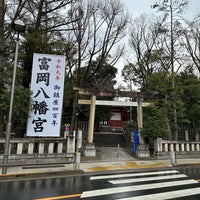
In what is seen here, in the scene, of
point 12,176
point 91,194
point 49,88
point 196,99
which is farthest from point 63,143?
point 196,99

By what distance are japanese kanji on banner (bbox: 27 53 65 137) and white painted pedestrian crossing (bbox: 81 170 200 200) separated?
12.5 ft

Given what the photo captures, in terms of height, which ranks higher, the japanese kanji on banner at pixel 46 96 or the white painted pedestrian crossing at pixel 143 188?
the japanese kanji on banner at pixel 46 96

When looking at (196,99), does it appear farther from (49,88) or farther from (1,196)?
(1,196)

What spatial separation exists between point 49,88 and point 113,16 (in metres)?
12.1

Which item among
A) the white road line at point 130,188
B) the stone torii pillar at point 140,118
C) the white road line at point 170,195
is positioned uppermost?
the stone torii pillar at point 140,118

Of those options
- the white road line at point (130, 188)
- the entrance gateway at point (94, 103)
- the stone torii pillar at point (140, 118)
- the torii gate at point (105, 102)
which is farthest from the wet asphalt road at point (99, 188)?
the stone torii pillar at point (140, 118)

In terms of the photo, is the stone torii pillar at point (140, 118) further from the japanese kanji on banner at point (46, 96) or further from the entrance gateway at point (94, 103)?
the japanese kanji on banner at point (46, 96)

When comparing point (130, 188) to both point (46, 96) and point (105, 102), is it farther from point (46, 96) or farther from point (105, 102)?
point (105, 102)

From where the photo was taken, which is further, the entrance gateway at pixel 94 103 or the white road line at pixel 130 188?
the entrance gateway at pixel 94 103

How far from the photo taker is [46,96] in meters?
9.95

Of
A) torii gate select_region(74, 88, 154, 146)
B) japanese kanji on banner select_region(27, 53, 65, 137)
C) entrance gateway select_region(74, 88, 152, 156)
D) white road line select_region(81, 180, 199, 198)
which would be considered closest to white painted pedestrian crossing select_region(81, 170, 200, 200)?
white road line select_region(81, 180, 199, 198)

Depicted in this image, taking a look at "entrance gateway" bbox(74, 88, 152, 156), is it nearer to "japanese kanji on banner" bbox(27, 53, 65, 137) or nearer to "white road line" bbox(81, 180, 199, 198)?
"japanese kanji on banner" bbox(27, 53, 65, 137)

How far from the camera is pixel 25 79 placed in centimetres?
1349

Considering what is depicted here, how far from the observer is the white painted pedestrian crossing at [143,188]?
533 centimetres
